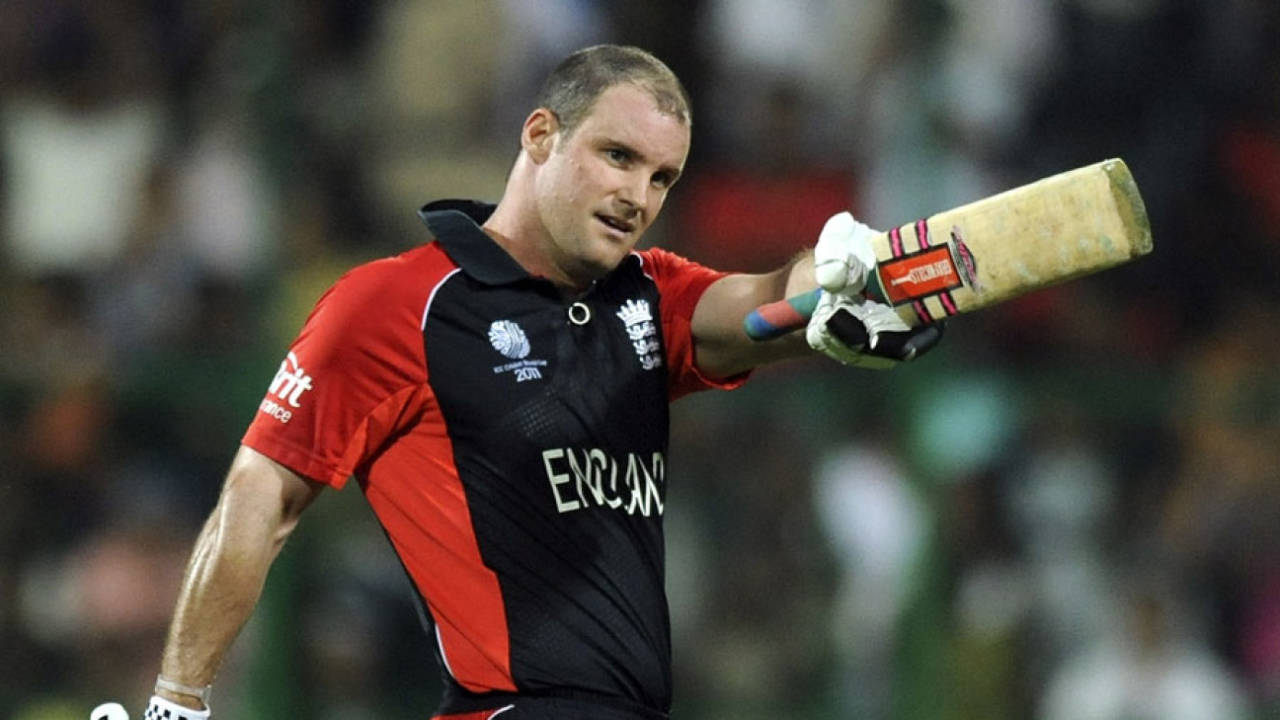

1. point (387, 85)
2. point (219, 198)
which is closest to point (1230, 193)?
point (387, 85)

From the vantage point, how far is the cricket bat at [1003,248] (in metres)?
4.09

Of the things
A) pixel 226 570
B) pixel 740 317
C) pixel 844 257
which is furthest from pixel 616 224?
pixel 226 570

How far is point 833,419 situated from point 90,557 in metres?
2.82

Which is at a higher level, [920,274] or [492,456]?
[920,274]

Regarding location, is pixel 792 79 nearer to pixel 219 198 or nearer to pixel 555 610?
pixel 219 198

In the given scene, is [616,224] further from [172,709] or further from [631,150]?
[172,709]

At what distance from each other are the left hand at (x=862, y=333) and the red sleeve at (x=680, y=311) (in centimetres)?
38

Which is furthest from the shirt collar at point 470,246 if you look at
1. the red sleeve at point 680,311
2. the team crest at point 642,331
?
the red sleeve at point 680,311

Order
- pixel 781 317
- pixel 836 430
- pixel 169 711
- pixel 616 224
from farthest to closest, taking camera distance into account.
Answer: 1. pixel 836 430
2. pixel 616 224
3. pixel 781 317
4. pixel 169 711

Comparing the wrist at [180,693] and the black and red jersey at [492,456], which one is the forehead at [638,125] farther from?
the wrist at [180,693]

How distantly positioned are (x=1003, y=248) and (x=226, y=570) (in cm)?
167

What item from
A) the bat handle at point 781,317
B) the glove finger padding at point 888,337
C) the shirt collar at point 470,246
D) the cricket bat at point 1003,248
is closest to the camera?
the cricket bat at point 1003,248

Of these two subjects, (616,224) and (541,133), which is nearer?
(616,224)

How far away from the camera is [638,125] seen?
14.5 ft
